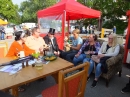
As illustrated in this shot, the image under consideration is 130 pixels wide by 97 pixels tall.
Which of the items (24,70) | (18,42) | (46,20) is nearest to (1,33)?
(46,20)

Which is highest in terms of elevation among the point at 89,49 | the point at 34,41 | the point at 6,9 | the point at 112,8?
the point at 6,9

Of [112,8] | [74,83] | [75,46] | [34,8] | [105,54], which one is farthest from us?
[34,8]

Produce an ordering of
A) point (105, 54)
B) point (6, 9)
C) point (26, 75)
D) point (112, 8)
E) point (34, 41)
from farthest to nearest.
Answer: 1. point (6, 9)
2. point (112, 8)
3. point (34, 41)
4. point (105, 54)
5. point (26, 75)

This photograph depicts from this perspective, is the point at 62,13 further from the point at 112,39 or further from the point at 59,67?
the point at 59,67

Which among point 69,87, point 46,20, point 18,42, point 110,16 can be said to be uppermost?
point 110,16

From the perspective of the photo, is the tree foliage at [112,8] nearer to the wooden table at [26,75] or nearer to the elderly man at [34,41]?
the elderly man at [34,41]

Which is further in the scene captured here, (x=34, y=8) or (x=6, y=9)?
(x=34, y=8)

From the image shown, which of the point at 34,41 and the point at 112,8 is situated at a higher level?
the point at 112,8

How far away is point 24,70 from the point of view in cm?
191

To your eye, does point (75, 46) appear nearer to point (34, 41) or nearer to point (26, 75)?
point (34, 41)

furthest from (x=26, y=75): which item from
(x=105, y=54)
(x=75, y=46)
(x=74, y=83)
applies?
(x=75, y=46)

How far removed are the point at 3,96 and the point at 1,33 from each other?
1389cm

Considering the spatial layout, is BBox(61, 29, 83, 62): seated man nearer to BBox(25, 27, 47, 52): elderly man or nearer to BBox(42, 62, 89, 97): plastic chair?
BBox(25, 27, 47, 52): elderly man

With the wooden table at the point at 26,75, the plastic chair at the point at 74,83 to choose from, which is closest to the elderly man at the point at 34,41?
the wooden table at the point at 26,75
